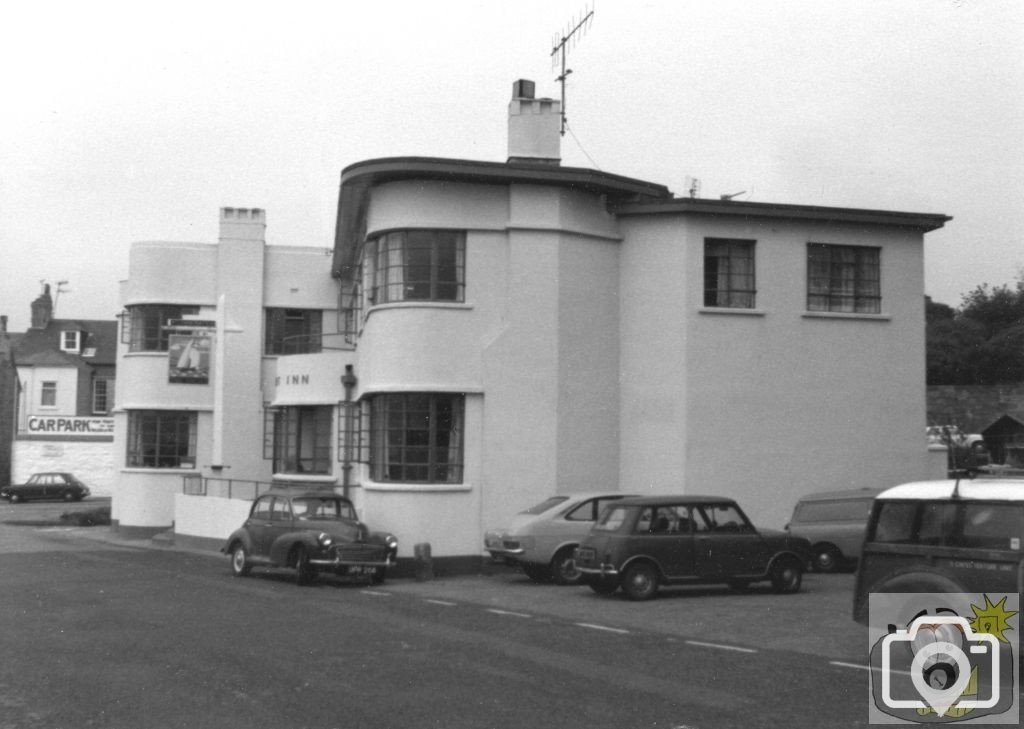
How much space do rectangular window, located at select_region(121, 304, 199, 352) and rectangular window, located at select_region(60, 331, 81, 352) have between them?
3532cm

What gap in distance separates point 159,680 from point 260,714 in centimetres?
192

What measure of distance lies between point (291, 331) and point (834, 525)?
723 inches

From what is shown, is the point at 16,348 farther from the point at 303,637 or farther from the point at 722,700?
the point at 722,700

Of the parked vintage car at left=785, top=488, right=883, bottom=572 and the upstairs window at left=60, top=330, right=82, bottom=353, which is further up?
the upstairs window at left=60, top=330, right=82, bottom=353

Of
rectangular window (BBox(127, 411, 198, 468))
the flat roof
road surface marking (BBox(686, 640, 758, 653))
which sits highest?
the flat roof

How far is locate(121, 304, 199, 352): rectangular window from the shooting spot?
1393 inches

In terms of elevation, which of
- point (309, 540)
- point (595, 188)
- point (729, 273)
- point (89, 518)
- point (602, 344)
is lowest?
point (89, 518)

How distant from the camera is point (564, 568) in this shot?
801 inches

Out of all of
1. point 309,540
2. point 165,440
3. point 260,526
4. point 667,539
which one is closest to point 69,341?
point 165,440

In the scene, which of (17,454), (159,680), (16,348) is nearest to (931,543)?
(159,680)

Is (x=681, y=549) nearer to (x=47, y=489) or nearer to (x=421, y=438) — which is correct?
(x=421, y=438)

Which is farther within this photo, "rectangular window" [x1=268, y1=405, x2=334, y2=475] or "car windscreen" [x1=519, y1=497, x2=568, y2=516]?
"rectangular window" [x1=268, y1=405, x2=334, y2=475]

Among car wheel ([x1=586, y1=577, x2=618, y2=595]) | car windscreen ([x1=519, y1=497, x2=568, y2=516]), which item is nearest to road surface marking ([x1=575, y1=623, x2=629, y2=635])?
car wheel ([x1=586, y1=577, x2=618, y2=595])

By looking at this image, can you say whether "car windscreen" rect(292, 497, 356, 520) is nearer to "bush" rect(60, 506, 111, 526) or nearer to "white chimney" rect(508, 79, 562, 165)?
"white chimney" rect(508, 79, 562, 165)
